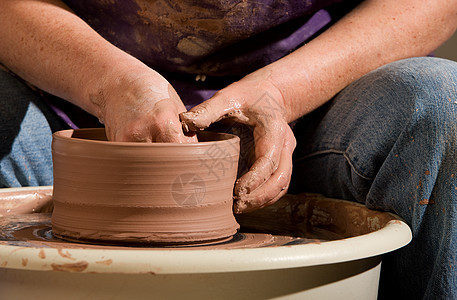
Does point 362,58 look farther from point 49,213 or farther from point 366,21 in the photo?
point 49,213

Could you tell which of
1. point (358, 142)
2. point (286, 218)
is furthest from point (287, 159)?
point (286, 218)

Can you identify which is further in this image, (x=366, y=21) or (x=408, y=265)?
(x=366, y=21)

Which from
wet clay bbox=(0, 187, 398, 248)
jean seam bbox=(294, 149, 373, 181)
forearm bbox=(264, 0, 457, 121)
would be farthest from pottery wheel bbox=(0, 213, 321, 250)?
forearm bbox=(264, 0, 457, 121)

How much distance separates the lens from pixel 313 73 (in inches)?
50.9

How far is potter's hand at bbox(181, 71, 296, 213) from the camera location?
3.30ft

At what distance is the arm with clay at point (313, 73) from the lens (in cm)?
104

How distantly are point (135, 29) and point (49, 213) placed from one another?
0.46 meters

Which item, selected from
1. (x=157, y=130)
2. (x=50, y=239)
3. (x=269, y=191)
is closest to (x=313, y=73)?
(x=269, y=191)

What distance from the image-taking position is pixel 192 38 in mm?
1327

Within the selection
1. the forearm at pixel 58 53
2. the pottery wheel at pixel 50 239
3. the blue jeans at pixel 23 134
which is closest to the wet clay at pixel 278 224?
the pottery wheel at pixel 50 239

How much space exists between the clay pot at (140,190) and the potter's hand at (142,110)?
67mm

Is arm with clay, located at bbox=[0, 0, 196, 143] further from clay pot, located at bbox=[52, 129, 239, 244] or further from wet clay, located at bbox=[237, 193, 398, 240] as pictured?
wet clay, located at bbox=[237, 193, 398, 240]

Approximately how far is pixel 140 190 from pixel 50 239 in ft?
0.67

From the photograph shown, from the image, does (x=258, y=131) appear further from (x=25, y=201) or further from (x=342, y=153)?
(x=25, y=201)
